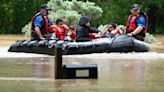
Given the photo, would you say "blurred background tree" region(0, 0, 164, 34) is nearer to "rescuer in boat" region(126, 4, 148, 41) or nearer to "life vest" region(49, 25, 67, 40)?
"rescuer in boat" region(126, 4, 148, 41)

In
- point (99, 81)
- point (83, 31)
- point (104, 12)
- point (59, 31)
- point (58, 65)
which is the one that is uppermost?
point (58, 65)

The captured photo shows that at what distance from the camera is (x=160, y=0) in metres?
36.1

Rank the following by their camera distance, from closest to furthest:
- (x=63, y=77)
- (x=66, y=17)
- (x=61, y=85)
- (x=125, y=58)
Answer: (x=61, y=85)
(x=63, y=77)
(x=125, y=58)
(x=66, y=17)

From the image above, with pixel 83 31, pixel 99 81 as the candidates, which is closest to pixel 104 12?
pixel 83 31

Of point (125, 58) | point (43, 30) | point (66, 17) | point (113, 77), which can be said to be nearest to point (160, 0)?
point (66, 17)

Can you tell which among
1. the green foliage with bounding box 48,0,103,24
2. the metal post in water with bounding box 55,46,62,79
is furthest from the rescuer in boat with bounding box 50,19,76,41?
the green foliage with bounding box 48,0,103,24

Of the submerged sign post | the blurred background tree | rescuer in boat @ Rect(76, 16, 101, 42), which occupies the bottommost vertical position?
the blurred background tree

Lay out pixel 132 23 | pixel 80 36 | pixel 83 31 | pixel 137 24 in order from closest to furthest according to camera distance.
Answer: pixel 80 36 < pixel 83 31 < pixel 137 24 < pixel 132 23

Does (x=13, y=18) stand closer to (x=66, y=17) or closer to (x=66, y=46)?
(x=66, y=17)

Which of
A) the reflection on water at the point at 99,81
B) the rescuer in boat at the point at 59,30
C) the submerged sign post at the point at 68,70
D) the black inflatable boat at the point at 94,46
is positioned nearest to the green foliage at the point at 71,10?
the rescuer in boat at the point at 59,30

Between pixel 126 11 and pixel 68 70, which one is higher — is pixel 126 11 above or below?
below

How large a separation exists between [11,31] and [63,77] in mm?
29979

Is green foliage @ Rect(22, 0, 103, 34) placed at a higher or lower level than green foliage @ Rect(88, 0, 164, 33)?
higher

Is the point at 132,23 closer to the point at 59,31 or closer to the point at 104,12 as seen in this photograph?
the point at 59,31
